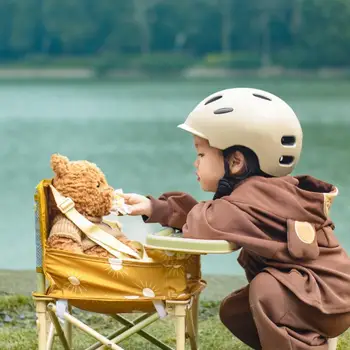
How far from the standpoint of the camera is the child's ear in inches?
154

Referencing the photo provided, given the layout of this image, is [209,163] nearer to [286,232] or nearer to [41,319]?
[286,232]

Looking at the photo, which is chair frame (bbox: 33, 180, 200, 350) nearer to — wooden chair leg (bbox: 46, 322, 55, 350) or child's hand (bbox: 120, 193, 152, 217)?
wooden chair leg (bbox: 46, 322, 55, 350)

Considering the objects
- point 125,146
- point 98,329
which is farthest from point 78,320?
point 125,146

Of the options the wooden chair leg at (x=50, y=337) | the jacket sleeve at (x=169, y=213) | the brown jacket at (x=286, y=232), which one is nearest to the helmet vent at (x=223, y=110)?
the brown jacket at (x=286, y=232)

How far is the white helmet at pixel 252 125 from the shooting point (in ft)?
12.6

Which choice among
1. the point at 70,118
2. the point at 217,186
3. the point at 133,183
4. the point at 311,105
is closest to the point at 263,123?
the point at 217,186

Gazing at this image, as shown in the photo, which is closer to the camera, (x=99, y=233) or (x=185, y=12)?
(x=99, y=233)

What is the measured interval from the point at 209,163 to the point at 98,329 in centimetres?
142

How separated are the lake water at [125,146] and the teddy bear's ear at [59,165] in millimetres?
478

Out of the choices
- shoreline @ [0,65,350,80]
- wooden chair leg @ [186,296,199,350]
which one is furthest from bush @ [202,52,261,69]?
wooden chair leg @ [186,296,199,350]

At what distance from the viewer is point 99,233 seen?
384 centimetres

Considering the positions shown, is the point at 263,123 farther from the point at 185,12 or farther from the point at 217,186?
the point at 185,12

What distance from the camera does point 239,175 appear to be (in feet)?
12.8

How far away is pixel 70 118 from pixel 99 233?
23.8 m
